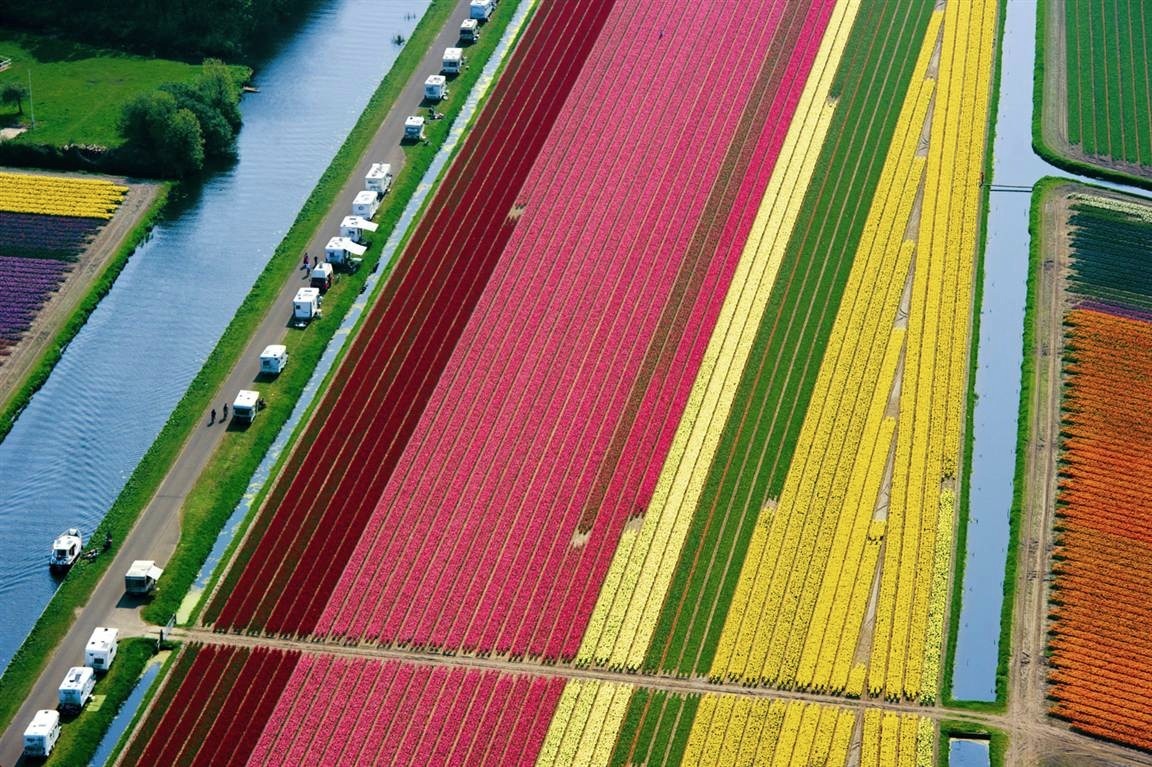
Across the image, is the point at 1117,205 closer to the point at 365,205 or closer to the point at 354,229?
the point at 365,205

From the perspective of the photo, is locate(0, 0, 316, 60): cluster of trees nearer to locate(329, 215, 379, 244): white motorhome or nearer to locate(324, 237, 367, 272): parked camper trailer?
locate(329, 215, 379, 244): white motorhome

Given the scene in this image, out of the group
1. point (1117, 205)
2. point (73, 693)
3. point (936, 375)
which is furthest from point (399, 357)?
point (1117, 205)

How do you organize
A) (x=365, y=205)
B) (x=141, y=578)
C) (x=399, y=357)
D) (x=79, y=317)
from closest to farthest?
1. (x=141, y=578)
2. (x=399, y=357)
3. (x=79, y=317)
4. (x=365, y=205)

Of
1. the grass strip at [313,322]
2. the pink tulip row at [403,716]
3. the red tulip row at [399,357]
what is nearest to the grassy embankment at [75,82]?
the grass strip at [313,322]

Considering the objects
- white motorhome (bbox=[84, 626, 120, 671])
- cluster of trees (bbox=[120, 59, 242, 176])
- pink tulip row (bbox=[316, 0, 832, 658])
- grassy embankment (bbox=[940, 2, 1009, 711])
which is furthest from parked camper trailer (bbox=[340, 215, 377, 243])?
grassy embankment (bbox=[940, 2, 1009, 711])

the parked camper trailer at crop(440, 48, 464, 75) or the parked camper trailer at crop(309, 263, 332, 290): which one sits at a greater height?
the parked camper trailer at crop(440, 48, 464, 75)

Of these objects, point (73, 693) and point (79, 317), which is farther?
point (79, 317)

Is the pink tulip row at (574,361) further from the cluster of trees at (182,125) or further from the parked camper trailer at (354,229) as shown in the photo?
the cluster of trees at (182,125)
